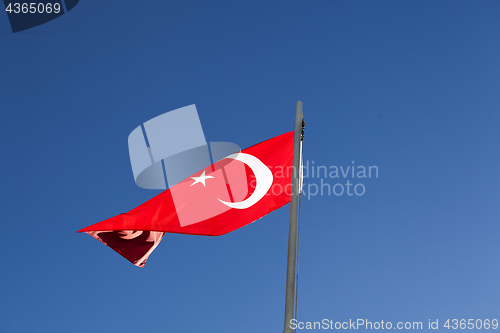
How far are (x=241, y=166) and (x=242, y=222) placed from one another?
185 centimetres

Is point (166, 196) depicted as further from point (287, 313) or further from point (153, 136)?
point (287, 313)

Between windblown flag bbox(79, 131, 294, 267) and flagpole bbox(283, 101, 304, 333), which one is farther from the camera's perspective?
windblown flag bbox(79, 131, 294, 267)

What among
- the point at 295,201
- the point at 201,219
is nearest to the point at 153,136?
the point at 201,219

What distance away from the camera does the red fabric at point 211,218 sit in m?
11.3

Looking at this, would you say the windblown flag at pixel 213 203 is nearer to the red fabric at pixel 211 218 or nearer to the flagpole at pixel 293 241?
the red fabric at pixel 211 218

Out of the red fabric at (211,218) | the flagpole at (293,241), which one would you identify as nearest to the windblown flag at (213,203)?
the red fabric at (211,218)

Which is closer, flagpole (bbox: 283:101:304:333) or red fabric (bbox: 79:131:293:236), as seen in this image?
flagpole (bbox: 283:101:304:333)

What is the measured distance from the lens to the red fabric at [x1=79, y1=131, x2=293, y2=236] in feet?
36.9

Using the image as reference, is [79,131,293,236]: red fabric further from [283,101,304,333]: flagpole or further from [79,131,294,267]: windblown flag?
[283,101,304,333]: flagpole

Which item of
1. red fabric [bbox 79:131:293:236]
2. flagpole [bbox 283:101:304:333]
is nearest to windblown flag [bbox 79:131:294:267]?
red fabric [bbox 79:131:293:236]

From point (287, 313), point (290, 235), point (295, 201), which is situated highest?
point (295, 201)

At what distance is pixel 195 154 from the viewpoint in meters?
14.5

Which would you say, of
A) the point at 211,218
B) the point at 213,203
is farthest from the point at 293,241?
the point at 213,203

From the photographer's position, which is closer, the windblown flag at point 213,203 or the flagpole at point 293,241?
the flagpole at point 293,241
